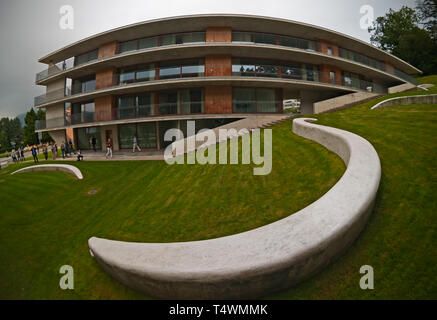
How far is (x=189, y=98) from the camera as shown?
1936 cm

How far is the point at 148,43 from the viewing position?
19828 millimetres

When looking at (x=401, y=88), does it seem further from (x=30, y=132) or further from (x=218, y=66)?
(x=30, y=132)

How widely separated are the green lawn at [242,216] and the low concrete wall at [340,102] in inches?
508

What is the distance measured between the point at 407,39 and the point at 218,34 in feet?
137

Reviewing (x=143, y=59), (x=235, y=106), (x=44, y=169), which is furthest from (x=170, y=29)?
(x=44, y=169)

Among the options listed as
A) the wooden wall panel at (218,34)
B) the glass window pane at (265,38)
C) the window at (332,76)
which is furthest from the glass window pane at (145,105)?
the window at (332,76)

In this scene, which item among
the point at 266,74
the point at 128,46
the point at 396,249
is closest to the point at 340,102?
the point at 266,74

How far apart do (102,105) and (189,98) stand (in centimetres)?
990

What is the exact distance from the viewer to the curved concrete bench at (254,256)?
2.23 metres

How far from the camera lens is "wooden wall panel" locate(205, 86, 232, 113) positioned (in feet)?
60.2

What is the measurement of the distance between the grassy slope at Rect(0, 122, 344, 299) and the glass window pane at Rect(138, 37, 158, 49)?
17.3 meters

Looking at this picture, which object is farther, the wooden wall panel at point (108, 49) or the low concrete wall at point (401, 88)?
the low concrete wall at point (401, 88)

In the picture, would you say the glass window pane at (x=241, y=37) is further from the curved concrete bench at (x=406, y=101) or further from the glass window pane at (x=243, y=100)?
the curved concrete bench at (x=406, y=101)

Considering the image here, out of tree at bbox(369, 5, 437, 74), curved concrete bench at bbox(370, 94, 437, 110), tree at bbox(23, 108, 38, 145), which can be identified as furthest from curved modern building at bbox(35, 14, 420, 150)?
tree at bbox(23, 108, 38, 145)
